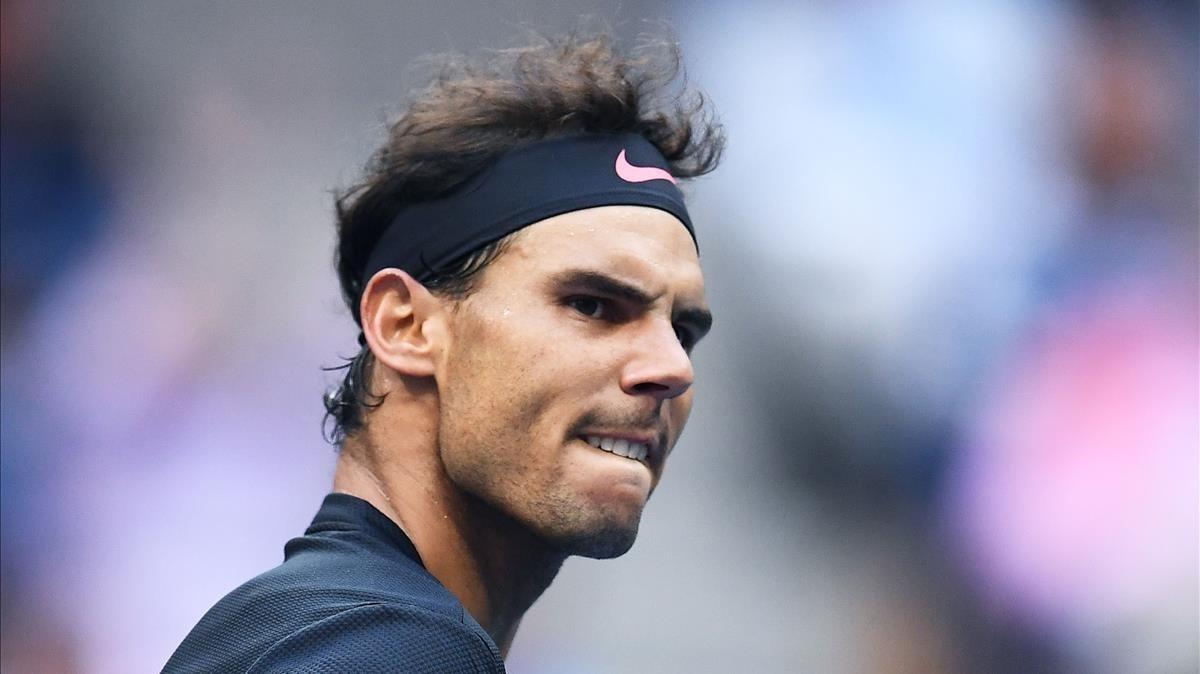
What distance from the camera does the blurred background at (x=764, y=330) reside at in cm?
471

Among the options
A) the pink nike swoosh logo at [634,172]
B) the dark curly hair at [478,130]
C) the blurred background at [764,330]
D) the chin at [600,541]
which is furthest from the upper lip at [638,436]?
the blurred background at [764,330]

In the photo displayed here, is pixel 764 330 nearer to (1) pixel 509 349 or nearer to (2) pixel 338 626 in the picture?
(1) pixel 509 349

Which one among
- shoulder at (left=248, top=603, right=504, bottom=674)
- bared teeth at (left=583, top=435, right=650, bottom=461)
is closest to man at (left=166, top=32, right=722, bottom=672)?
bared teeth at (left=583, top=435, right=650, bottom=461)

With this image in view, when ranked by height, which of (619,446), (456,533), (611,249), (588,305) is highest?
(611,249)

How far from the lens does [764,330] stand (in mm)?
5293

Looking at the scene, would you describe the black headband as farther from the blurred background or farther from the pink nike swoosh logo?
the blurred background

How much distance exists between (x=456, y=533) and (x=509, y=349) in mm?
362

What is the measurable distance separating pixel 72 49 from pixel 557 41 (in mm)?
2513

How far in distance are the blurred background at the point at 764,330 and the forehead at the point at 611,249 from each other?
209 cm

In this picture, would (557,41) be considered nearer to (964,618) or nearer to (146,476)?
(146,476)

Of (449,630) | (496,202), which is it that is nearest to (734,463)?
(496,202)

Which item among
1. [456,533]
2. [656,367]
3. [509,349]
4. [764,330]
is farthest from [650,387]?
[764,330]

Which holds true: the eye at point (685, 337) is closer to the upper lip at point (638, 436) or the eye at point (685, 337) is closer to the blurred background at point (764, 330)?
the upper lip at point (638, 436)

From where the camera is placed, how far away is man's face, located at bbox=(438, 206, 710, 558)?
2422mm
